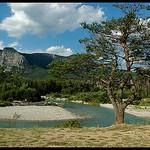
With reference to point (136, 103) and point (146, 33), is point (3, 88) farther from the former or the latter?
point (146, 33)

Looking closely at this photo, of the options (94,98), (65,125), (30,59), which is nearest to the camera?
(65,125)

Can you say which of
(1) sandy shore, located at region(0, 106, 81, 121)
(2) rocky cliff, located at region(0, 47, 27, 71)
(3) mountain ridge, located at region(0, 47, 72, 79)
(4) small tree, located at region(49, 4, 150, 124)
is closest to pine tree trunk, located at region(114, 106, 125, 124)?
(4) small tree, located at region(49, 4, 150, 124)

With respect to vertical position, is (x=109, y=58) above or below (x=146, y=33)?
below

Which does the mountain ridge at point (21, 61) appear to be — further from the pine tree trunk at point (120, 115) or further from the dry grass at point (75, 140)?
the dry grass at point (75, 140)

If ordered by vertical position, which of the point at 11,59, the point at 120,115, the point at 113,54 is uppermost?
the point at 11,59

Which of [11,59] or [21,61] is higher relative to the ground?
[11,59]

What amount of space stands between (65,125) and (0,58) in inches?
7913

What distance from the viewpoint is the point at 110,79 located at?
1131 centimetres

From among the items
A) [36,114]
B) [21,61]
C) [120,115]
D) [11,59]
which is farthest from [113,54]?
[11,59]

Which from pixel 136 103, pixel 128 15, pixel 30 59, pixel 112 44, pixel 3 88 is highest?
pixel 30 59

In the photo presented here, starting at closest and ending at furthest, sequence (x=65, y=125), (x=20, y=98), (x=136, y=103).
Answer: (x=65, y=125), (x=136, y=103), (x=20, y=98)

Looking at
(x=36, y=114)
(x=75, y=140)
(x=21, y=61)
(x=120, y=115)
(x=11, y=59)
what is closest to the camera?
(x=75, y=140)

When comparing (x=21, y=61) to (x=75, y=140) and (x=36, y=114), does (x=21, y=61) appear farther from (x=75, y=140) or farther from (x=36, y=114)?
(x=75, y=140)

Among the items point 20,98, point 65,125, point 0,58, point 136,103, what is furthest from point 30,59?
point 65,125
